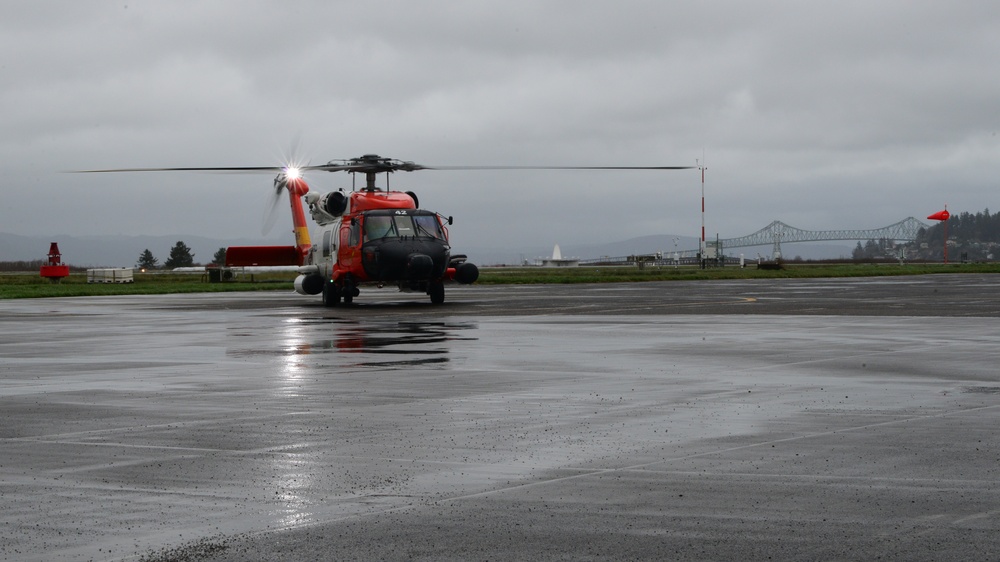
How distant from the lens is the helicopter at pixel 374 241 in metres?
32.7

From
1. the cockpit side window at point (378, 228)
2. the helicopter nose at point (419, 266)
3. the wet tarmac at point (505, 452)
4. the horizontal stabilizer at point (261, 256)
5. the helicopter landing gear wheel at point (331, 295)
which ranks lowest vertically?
the wet tarmac at point (505, 452)

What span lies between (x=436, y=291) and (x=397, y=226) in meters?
2.28

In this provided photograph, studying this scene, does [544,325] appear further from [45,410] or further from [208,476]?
[208,476]

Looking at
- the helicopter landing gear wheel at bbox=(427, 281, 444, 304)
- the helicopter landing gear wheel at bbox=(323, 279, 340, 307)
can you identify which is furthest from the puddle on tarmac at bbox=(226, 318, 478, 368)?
the helicopter landing gear wheel at bbox=(323, 279, 340, 307)

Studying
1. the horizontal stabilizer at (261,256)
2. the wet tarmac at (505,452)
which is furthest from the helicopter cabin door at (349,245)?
the wet tarmac at (505,452)

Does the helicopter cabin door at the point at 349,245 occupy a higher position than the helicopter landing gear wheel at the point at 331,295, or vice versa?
the helicopter cabin door at the point at 349,245

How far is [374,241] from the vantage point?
108 feet

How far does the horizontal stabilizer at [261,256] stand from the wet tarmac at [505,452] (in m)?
24.9

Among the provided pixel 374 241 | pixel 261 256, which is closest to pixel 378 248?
pixel 374 241

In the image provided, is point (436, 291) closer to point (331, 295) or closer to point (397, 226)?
point (397, 226)

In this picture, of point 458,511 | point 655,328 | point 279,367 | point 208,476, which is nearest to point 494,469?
point 458,511

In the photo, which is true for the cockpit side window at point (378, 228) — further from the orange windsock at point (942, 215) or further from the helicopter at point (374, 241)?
the orange windsock at point (942, 215)

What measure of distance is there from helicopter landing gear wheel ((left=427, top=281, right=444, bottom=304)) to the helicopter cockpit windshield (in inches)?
53.7

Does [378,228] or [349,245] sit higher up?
[378,228]
